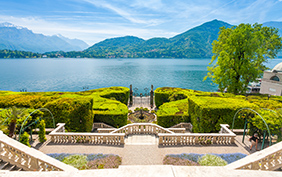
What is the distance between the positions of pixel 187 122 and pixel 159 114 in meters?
3.67

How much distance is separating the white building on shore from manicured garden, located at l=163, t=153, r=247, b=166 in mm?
32490

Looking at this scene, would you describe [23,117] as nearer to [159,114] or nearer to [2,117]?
[2,117]

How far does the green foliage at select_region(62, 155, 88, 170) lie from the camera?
30.7ft

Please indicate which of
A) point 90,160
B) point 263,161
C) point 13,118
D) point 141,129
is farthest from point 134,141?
point 13,118

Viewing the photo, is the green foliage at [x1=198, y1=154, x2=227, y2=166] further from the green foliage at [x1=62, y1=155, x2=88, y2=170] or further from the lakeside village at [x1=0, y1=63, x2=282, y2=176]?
the green foliage at [x1=62, y1=155, x2=88, y2=170]

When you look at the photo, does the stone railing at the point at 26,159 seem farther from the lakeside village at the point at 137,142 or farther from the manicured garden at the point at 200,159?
the manicured garden at the point at 200,159

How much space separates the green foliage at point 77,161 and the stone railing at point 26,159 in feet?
6.68

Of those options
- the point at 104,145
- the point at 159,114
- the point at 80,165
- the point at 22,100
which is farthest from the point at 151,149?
the point at 22,100

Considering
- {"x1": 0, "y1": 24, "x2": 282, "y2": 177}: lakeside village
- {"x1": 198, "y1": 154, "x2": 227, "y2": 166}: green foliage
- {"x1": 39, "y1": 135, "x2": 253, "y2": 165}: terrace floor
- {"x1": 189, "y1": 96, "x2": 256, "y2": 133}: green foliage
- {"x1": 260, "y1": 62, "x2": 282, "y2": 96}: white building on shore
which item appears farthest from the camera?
{"x1": 260, "y1": 62, "x2": 282, "y2": 96}: white building on shore

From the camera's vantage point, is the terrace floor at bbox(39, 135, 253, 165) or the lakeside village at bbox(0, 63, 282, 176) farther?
the terrace floor at bbox(39, 135, 253, 165)

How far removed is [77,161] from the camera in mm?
9742

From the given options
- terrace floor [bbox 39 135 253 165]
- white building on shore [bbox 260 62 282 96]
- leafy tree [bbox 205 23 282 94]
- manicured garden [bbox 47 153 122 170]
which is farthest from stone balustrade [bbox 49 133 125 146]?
white building on shore [bbox 260 62 282 96]

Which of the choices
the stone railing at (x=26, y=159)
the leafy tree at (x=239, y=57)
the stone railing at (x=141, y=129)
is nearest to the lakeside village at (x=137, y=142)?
the stone railing at (x=26, y=159)

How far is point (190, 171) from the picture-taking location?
5.28 meters
